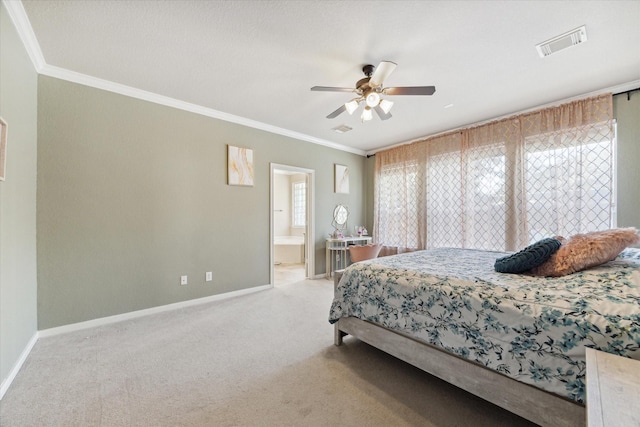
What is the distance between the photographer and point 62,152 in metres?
2.49

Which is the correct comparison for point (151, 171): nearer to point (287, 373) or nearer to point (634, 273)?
point (287, 373)

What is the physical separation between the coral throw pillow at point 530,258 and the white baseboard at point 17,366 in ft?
11.3

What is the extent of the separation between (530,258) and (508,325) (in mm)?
639

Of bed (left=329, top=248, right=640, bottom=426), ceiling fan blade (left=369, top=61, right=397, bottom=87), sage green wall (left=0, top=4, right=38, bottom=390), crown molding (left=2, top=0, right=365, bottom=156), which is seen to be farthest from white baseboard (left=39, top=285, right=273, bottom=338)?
ceiling fan blade (left=369, top=61, right=397, bottom=87)

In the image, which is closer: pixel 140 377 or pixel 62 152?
pixel 140 377

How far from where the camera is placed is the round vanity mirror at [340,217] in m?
5.04

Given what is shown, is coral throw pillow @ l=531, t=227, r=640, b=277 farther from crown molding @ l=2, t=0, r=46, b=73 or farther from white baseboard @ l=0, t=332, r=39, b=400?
crown molding @ l=2, t=0, r=46, b=73

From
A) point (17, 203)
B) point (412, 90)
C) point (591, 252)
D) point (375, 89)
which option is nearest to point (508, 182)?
point (591, 252)

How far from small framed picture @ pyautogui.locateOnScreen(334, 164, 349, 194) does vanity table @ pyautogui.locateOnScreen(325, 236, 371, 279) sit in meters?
1.01

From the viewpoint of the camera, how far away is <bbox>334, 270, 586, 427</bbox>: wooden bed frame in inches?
45.3

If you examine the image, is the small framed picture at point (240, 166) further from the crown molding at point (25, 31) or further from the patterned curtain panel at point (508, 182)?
the patterned curtain panel at point (508, 182)

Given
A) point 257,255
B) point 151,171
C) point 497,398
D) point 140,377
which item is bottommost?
point 140,377

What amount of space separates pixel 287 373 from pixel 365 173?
14.7ft

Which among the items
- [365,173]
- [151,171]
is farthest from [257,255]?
[365,173]
